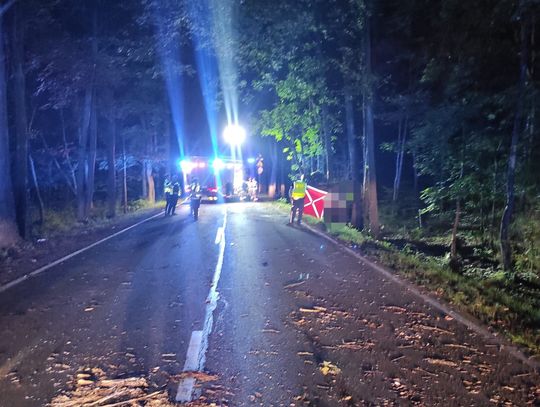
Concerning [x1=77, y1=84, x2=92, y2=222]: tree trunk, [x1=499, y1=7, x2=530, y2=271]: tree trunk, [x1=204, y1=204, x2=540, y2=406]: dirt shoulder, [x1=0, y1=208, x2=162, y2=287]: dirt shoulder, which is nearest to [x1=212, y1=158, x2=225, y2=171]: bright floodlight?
[x1=77, y1=84, x2=92, y2=222]: tree trunk

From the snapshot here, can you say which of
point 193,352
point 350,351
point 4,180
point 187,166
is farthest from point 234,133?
point 350,351

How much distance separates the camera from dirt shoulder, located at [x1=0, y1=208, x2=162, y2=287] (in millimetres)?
10852

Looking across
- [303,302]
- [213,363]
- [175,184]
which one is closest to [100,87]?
[175,184]

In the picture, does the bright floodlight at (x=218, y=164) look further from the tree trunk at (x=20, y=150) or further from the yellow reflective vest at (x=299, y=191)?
the tree trunk at (x=20, y=150)

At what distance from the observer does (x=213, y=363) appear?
5.14 m

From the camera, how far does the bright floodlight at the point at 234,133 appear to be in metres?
39.8

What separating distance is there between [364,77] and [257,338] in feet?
39.8

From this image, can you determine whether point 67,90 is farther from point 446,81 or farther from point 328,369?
point 328,369

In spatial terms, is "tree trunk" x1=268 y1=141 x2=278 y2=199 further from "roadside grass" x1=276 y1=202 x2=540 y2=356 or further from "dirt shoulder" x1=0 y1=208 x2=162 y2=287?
"roadside grass" x1=276 y1=202 x2=540 y2=356

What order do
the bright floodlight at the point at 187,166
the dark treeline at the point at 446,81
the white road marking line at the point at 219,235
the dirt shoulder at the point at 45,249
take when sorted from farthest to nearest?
the bright floodlight at the point at 187,166, the white road marking line at the point at 219,235, the dark treeline at the point at 446,81, the dirt shoulder at the point at 45,249

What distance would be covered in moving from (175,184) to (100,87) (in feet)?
20.6

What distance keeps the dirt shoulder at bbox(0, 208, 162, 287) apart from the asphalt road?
1.19m

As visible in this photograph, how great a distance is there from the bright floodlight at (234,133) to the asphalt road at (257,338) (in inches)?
1191

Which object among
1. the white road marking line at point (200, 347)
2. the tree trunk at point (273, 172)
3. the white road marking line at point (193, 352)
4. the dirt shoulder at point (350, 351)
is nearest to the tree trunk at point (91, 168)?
the white road marking line at point (200, 347)
